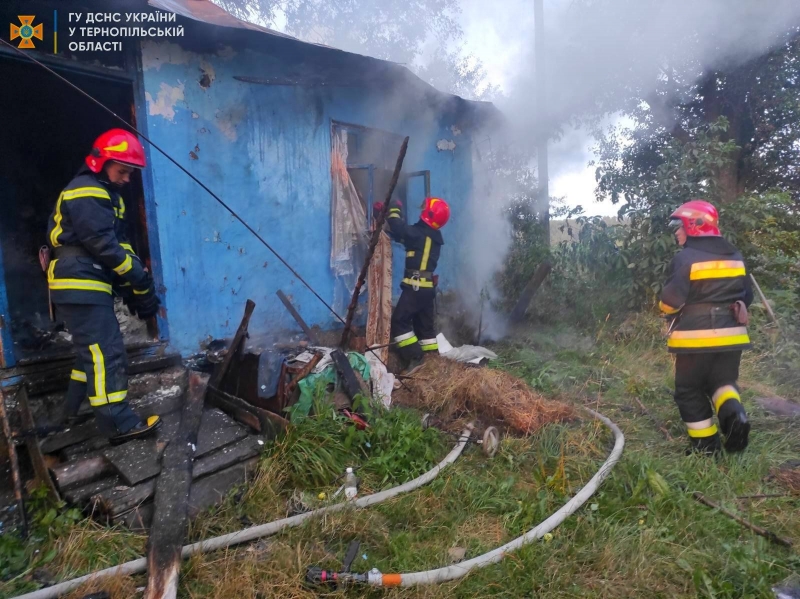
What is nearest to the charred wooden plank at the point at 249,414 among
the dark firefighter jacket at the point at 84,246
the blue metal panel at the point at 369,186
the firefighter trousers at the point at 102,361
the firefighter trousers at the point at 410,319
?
the firefighter trousers at the point at 102,361

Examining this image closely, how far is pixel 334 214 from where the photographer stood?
5922mm

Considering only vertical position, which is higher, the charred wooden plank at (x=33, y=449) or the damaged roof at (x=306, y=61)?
the damaged roof at (x=306, y=61)

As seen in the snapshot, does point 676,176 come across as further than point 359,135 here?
Yes

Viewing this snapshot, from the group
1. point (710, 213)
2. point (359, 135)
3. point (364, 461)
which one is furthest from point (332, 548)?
point (359, 135)

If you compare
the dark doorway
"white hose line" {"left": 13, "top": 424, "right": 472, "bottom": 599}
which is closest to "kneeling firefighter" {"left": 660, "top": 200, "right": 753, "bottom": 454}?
"white hose line" {"left": 13, "top": 424, "right": 472, "bottom": 599}

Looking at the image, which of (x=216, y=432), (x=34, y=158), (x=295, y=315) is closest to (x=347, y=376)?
(x=216, y=432)

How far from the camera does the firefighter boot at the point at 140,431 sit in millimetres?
3439

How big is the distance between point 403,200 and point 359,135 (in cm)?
127

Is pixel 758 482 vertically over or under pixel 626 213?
under

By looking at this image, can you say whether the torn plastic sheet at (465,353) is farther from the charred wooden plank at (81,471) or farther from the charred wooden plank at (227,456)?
the charred wooden plank at (81,471)

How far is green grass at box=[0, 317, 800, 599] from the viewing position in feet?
8.57

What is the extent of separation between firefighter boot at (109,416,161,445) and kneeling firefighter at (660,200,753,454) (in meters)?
3.94

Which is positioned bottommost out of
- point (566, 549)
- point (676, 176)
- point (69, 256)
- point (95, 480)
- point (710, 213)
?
point (566, 549)

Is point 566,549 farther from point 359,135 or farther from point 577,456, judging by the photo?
point 359,135
